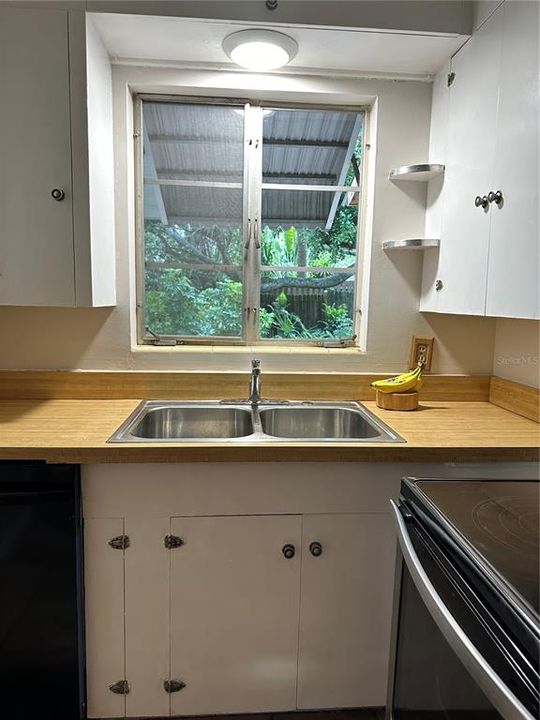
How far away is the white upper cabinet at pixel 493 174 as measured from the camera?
122cm

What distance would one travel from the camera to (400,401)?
1694mm

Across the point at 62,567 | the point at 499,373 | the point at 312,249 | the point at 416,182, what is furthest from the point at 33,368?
the point at 499,373

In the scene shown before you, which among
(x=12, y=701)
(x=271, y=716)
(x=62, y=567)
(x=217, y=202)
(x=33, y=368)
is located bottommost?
(x=271, y=716)

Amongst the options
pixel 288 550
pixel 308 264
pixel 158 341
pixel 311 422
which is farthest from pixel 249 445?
pixel 308 264

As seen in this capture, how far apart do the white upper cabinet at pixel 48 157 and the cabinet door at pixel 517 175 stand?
1.22m

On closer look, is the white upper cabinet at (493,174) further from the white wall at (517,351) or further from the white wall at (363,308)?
the white wall at (517,351)

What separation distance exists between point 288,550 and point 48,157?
1.37 m

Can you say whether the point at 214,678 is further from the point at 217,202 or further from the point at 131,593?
the point at 217,202

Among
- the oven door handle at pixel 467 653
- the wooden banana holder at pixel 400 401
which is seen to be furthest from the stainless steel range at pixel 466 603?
the wooden banana holder at pixel 400 401

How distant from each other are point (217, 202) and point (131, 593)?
140 centimetres

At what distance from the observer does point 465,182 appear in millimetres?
1500

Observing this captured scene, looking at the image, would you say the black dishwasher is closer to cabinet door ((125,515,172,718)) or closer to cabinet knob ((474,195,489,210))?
cabinet door ((125,515,172,718))

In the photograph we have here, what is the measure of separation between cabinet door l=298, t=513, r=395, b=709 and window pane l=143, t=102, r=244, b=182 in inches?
53.2

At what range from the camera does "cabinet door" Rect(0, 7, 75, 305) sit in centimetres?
138
